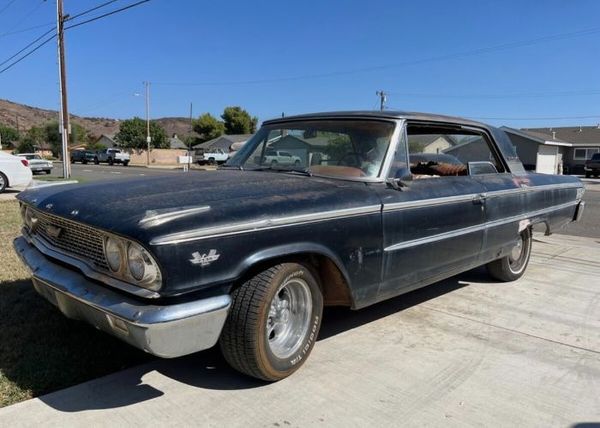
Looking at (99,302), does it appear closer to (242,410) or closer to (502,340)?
(242,410)

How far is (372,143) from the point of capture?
3.94 meters

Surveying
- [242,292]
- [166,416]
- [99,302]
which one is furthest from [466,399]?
[99,302]

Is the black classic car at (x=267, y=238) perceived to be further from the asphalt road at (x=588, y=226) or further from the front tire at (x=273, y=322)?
the asphalt road at (x=588, y=226)

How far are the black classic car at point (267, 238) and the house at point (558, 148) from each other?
120ft

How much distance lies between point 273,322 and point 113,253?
102 cm

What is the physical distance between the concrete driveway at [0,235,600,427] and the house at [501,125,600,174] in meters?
36.5

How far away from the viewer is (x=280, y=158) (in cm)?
432

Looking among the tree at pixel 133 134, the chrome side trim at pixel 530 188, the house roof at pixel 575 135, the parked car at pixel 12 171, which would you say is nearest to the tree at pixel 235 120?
the tree at pixel 133 134

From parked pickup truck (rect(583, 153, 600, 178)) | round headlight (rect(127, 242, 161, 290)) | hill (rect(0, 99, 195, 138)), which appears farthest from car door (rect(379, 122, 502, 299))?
hill (rect(0, 99, 195, 138))

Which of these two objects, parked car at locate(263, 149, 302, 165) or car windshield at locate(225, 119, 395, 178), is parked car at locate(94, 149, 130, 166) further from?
parked car at locate(263, 149, 302, 165)

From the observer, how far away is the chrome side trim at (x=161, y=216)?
2.55m

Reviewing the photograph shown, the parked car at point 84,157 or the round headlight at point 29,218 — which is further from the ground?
the parked car at point 84,157

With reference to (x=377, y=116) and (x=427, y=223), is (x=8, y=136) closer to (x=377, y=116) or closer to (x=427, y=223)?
(x=377, y=116)

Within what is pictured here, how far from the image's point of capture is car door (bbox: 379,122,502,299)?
12.0 ft
